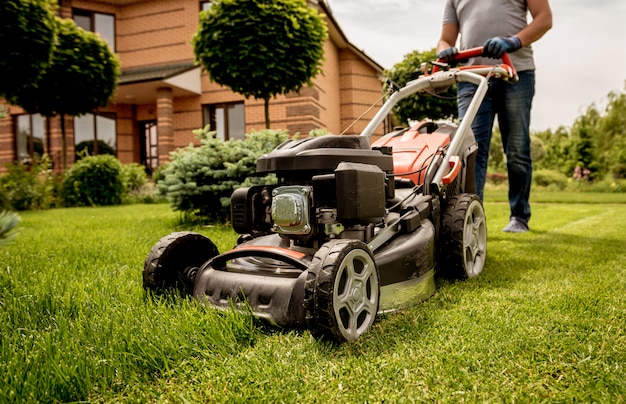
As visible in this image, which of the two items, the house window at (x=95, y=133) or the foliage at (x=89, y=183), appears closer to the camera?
the foliage at (x=89, y=183)

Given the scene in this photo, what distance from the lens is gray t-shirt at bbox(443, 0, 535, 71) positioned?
3.69 metres

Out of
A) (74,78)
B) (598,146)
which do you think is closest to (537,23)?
(74,78)

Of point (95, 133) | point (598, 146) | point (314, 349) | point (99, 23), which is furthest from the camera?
point (598, 146)

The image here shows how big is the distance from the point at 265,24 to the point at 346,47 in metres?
8.46

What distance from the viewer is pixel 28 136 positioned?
1523cm

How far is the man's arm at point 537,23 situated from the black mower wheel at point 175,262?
250cm

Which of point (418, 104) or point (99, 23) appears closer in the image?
point (418, 104)

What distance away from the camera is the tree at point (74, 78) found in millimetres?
10586

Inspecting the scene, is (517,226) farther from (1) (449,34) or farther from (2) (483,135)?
(1) (449,34)

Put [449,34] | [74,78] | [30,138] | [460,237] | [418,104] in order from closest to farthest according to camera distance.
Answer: [460,237], [449,34], [74,78], [418,104], [30,138]

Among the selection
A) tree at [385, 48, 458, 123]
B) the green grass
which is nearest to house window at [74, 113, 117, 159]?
tree at [385, 48, 458, 123]

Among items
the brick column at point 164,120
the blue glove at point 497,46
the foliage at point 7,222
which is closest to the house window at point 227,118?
the brick column at point 164,120

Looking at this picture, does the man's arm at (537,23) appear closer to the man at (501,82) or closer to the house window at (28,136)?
the man at (501,82)

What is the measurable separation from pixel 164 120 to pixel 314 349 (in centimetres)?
1238
